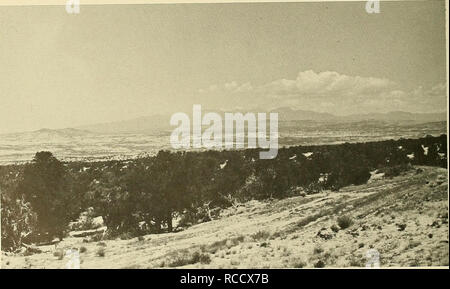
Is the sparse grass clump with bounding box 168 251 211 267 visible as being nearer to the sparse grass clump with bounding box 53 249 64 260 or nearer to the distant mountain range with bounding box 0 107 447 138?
the sparse grass clump with bounding box 53 249 64 260

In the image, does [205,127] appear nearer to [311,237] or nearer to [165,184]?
[165,184]

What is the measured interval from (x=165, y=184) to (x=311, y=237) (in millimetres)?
1561

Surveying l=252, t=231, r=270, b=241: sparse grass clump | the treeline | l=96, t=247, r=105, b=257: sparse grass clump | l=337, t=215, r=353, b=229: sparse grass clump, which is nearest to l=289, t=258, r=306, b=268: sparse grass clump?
l=252, t=231, r=270, b=241: sparse grass clump

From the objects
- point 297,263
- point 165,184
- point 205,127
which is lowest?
point 297,263

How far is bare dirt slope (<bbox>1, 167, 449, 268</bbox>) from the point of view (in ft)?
17.1

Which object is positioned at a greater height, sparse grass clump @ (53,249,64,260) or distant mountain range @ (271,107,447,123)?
distant mountain range @ (271,107,447,123)

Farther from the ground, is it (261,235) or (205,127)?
(205,127)

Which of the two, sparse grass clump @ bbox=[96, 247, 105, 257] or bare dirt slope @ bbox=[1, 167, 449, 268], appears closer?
bare dirt slope @ bbox=[1, 167, 449, 268]

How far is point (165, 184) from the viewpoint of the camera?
533 cm

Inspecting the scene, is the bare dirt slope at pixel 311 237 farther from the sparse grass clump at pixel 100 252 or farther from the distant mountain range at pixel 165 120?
the distant mountain range at pixel 165 120

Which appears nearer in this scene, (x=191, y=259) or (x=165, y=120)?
(x=191, y=259)

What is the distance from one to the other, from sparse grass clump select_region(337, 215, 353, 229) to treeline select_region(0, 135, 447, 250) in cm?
32

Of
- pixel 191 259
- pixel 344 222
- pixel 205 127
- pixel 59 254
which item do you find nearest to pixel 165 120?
pixel 205 127
